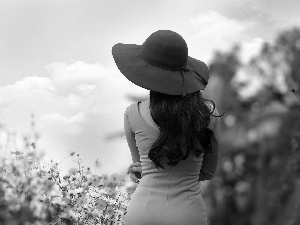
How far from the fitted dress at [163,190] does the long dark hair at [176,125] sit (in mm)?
58

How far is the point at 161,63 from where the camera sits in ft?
9.10

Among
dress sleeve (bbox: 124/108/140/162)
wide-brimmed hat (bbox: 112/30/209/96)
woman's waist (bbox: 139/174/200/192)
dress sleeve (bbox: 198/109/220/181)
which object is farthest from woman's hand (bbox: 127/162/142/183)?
wide-brimmed hat (bbox: 112/30/209/96)

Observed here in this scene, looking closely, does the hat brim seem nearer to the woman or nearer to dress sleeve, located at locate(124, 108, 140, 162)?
the woman

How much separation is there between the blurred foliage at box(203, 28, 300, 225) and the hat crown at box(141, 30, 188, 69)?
7.39m

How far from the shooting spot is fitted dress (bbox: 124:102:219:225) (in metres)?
2.72

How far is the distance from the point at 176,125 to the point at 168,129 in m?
0.04

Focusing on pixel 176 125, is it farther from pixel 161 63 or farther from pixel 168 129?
pixel 161 63

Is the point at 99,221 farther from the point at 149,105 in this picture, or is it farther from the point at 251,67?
the point at 251,67

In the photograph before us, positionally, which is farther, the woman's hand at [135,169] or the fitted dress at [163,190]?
the woman's hand at [135,169]

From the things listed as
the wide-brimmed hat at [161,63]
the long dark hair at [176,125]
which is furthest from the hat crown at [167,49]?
the long dark hair at [176,125]

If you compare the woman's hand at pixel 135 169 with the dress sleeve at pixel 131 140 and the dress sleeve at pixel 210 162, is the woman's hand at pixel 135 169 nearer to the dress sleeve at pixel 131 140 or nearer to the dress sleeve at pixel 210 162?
the dress sleeve at pixel 131 140

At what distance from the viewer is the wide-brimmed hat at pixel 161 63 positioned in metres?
2.70

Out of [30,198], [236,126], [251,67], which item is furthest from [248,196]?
[30,198]

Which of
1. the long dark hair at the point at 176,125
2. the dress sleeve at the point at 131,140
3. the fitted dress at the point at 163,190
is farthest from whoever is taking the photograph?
the dress sleeve at the point at 131,140
